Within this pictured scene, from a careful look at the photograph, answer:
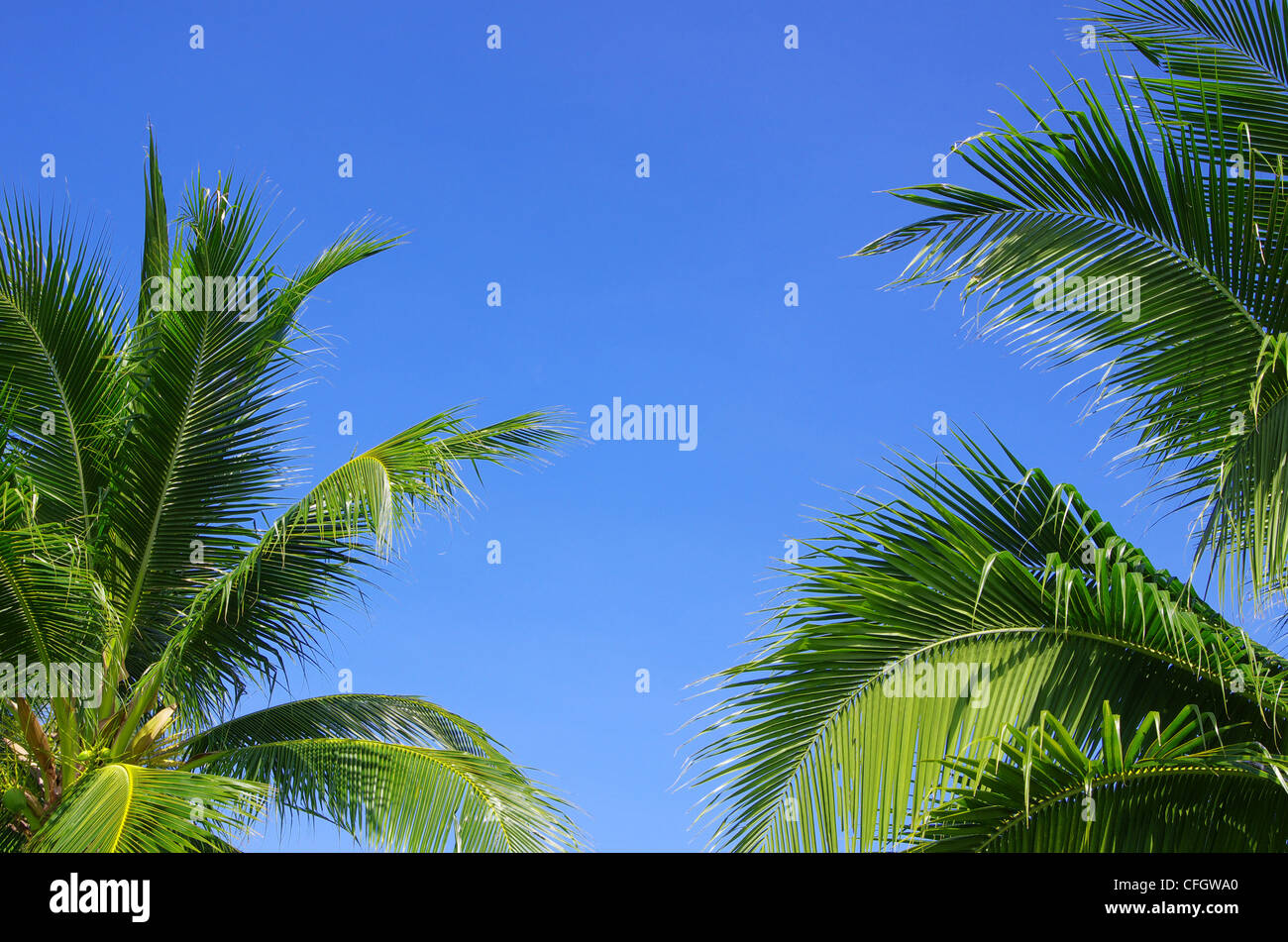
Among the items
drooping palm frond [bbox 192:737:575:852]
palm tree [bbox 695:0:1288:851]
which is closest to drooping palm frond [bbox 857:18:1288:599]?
palm tree [bbox 695:0:1288:851]

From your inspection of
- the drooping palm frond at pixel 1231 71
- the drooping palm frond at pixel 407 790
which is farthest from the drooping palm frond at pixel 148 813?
the drooping palm frond at pixel 1231 71

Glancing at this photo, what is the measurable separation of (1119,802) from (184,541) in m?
7.18

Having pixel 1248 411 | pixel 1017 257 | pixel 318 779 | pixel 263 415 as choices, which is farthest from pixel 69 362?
pixel 1248 411

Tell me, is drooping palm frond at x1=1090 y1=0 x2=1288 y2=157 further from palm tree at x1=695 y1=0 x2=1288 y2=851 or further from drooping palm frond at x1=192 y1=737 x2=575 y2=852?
drooping palm frond at x1=192 y1=737 x2=575 y2=852

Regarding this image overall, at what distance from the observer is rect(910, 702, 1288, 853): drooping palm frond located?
4336mm

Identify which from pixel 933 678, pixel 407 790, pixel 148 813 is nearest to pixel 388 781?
pixel 407 790

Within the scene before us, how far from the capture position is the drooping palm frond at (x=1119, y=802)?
4.34 meters

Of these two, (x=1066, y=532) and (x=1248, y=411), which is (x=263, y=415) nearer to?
(x=1066, y=532)

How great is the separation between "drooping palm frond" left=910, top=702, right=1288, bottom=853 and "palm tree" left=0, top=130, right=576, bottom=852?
144 inches

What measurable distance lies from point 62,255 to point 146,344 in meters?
0.91

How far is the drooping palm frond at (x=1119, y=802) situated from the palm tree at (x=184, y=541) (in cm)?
366

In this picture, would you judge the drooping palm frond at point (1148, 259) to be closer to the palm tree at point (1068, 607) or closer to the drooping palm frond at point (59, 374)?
the palm tree at point (1068, 607)

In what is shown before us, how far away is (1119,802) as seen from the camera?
14.8 feet

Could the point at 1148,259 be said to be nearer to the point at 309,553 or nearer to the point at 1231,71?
the point at 1231,71
